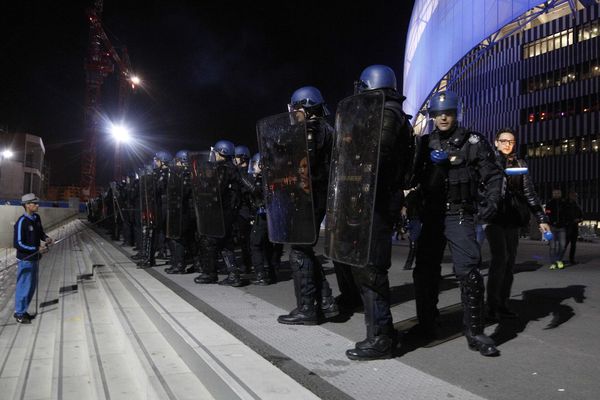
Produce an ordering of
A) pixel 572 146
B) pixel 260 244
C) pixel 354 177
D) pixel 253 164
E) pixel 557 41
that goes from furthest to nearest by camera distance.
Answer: pixel 557 41
pixel 572 146
pixel 253 164
pixel 260 244
pixel 354 177

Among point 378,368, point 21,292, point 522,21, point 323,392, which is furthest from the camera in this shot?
point 522,21

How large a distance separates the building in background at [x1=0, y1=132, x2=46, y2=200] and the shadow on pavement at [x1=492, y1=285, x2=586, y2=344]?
59.3 metres

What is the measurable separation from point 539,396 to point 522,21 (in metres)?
32.1

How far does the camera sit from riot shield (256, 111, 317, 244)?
3.88 metres

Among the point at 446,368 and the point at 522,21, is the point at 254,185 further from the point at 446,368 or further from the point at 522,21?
the point at 522,21

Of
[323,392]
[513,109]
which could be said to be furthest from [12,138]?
[323,392]

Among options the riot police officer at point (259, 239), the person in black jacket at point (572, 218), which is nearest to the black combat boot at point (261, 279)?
the riot police officer at point (259, 239)

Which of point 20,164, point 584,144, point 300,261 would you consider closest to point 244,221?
point 300,261

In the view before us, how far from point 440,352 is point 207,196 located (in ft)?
13.5

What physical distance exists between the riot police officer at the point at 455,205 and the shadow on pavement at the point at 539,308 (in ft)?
1.83

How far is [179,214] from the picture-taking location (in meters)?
7.51

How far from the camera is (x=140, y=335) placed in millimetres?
3770

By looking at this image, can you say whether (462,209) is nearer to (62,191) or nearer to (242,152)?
(242,152)

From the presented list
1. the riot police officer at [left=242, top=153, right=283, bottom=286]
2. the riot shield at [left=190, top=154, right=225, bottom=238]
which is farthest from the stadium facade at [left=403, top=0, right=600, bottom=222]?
the riot shield at [left=190, top=154, right=225, bottom=238]
